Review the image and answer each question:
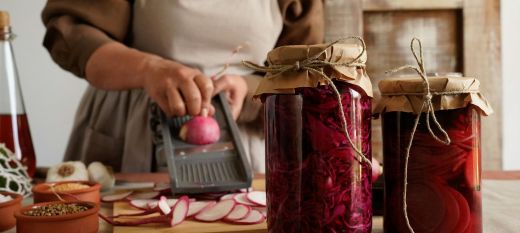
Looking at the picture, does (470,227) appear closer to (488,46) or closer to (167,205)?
(167,205)

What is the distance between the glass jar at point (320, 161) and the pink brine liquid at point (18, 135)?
1.80 feet

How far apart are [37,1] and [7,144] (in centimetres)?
131

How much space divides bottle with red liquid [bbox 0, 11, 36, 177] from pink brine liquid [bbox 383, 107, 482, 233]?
0.63m

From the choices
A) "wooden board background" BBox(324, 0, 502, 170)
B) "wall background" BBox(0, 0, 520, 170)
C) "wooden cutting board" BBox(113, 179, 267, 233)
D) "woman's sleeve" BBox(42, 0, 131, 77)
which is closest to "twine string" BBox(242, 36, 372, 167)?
"wooden cutting board" BBox(113, 179, 267, 233)

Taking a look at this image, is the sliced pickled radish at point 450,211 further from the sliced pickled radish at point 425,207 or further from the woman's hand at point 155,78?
the woman's hand at point 155,78

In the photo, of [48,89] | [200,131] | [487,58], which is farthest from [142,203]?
[48,89]

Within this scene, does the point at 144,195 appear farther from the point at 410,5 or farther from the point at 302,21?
the point at 410,5

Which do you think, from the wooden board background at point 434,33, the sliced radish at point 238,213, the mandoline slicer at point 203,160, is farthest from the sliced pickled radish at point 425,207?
the wooden board background at point 434,33

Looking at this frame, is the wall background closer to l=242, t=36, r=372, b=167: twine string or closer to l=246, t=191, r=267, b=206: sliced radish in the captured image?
l=246, t=191, r=267, b=206: sliced radish

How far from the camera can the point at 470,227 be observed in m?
0.50

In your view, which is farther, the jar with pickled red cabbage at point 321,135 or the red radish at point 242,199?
the red radish at point 242,199

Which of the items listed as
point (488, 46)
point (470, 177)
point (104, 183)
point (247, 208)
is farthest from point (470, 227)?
point (488, 46)

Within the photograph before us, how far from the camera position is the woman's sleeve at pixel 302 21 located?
1.23 meters

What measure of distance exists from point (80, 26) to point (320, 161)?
75cm
